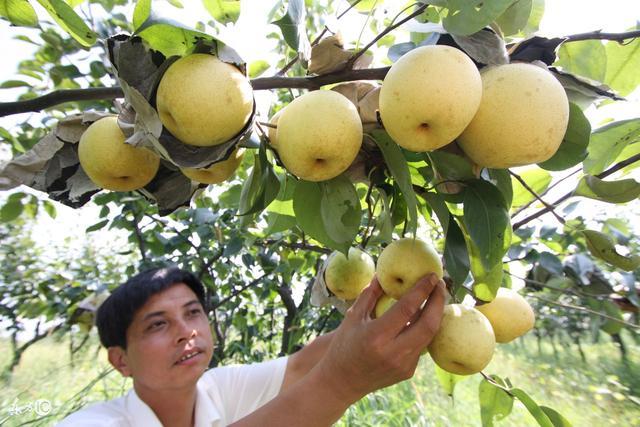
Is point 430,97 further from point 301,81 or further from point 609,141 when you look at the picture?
point 609,141

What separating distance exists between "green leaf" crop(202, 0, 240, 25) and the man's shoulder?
1.58 m

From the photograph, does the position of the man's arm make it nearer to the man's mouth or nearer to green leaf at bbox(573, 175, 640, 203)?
green leaf at bbox(573, 175, 640, 203)

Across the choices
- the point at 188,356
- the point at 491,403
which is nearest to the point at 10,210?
the point at 188,356

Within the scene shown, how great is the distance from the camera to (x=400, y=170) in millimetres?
746

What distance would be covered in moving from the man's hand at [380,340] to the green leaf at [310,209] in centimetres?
24

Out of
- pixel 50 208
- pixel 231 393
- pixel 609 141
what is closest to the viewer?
pixel 609 141

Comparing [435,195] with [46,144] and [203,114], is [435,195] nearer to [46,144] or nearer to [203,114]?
[203,114]

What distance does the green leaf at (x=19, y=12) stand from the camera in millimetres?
1062

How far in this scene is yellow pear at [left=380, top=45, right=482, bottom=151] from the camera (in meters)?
0.66

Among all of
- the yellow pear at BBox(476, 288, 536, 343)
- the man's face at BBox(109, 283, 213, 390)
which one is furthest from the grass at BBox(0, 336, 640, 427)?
the yellow pear at BBox(476, 288, 536, 343)

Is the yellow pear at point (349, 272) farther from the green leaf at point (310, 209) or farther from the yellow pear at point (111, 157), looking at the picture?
the yellow pear at point (111, 157)

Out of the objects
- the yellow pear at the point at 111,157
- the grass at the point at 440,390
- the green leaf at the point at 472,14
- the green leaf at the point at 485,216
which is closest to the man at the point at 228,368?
the green leaf at the point at 485,216

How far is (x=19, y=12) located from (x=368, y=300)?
3.88ft

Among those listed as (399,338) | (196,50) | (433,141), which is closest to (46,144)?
(196,50)
